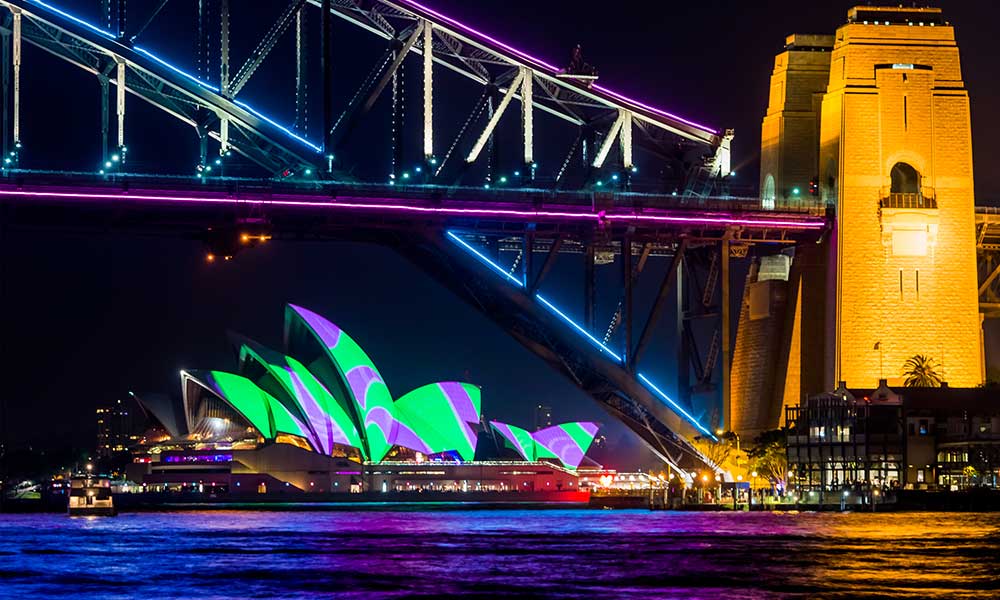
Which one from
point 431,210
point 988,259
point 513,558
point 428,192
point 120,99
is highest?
point 120,99

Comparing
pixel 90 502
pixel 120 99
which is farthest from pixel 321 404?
pixel 120 99

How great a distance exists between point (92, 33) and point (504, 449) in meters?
78.4

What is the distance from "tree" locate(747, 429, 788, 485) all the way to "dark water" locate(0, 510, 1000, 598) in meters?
9.98

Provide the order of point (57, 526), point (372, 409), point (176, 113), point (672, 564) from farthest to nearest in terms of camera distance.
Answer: point (372, 409)
point (176, 113)
point (57, 526)
point (672, 564)

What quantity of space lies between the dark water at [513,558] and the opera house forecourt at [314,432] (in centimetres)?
4018

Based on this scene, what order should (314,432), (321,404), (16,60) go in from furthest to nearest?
(314,432)
(321,404)
(16,60)

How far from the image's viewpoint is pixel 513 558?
86812 millimetres

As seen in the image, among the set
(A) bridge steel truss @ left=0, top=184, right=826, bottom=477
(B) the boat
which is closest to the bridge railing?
(A) bridge steel truss @ left=0, top=184, right=826, bottom=477

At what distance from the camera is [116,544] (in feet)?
316

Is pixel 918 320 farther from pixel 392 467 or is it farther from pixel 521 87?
pixel 392 467

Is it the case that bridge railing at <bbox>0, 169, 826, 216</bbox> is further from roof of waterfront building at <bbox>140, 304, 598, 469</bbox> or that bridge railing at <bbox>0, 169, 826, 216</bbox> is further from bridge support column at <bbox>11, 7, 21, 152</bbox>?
roof of waterfront building at <bbox>140, 304, 598, 469</bbox>

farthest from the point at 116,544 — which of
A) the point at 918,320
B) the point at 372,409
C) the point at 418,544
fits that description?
the point at 372,409

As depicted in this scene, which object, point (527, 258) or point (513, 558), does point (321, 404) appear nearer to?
point (527, 258)

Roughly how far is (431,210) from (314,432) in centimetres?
4965
